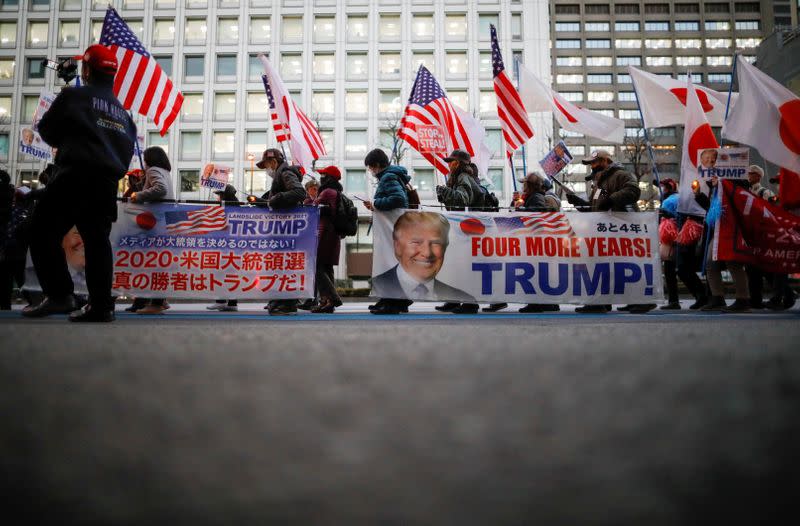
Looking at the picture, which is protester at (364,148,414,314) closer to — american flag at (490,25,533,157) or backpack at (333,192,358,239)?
backpack at (333,192,358,239)

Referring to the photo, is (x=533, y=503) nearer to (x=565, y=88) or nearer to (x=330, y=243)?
(x=330, y=243)

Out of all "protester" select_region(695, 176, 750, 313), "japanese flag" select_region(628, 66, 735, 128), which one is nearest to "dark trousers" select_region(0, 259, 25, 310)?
"protester" select_region(695, 176, 750, 313)

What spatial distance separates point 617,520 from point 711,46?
8872 centimetres

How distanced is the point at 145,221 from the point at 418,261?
10.6 feet

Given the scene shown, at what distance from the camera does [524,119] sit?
9.29 metres

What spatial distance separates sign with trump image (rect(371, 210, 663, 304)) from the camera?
6270 millimetres

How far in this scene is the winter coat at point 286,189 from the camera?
6031 millimetres

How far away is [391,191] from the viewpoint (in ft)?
20.8

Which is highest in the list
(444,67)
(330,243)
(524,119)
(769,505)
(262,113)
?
(444,67)

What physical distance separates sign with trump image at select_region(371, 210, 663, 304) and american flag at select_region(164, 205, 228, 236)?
1872 millimetres

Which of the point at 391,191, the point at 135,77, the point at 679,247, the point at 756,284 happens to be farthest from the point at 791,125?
the point at 135,77

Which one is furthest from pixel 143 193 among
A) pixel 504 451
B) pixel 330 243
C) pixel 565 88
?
pixel 565 88

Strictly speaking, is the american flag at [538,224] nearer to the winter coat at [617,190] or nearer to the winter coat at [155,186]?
the winter coat at [617,190]

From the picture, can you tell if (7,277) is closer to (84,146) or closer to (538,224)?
(84,146)
